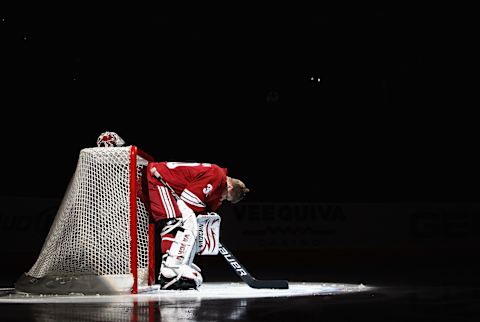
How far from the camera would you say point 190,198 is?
4.76 meters

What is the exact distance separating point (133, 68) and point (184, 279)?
7422mm

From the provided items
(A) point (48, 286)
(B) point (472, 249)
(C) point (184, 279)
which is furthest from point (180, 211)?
(B) point (472, 249)

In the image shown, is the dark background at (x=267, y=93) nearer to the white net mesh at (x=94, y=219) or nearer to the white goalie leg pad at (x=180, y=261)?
the white net mesh at (x=94, y=219)

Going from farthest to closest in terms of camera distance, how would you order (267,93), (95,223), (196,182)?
1. (267,93)
2. (95,223)
3. (196,182)

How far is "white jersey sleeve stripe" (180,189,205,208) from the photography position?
4.76 metres

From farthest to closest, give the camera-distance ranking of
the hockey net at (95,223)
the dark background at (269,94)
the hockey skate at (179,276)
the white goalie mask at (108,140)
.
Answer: the dark background at (269,94) < the white goalie mask at (108,140) < the hockey net at (95,223) < the hockey skate at (179,276)

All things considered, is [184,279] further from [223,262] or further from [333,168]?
[333,168]

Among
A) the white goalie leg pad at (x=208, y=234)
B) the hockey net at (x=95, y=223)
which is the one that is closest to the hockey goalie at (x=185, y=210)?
the white goalie leg pad at (x=208, y=234)

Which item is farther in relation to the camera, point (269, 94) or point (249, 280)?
point (269, 94)

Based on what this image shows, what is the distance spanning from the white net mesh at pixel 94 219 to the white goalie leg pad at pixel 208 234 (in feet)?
1.41

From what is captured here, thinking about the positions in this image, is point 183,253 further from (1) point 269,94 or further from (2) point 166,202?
(1) point 269,94

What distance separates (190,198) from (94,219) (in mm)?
618

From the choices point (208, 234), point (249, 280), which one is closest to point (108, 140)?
point (208, 234)

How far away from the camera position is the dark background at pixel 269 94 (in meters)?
11.1
